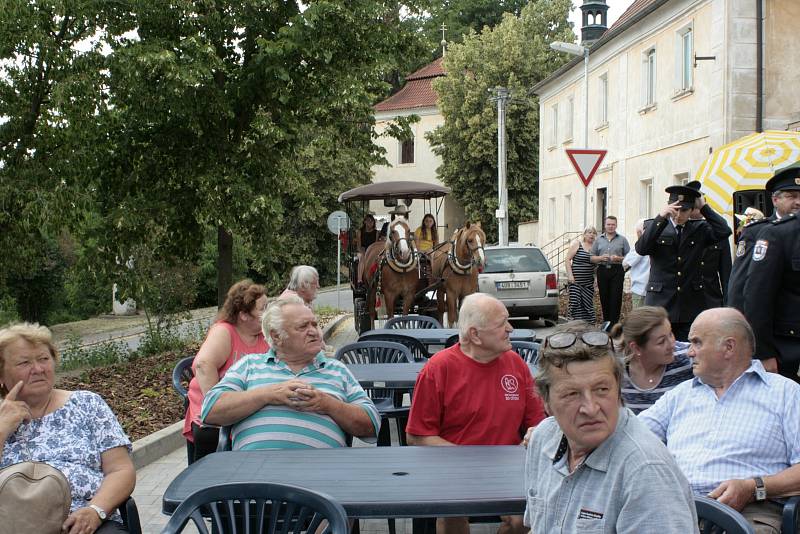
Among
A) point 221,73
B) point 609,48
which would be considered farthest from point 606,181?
point 221,73

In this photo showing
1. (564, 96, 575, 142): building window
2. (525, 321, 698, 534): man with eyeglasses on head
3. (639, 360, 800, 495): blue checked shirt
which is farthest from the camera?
(564, 96, 575, 142): building window

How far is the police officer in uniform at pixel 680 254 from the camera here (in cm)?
813

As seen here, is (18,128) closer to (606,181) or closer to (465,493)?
(465,493)

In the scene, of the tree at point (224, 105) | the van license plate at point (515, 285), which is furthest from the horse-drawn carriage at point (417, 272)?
the van license plate at point (515, 285)

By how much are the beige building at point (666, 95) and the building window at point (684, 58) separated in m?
0.03

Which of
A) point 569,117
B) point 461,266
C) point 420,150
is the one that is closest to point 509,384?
point 461,266

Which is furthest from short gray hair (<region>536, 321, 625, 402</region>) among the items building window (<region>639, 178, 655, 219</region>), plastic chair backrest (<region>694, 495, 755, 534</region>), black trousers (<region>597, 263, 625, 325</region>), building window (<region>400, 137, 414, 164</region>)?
building window (<region>400, 137, 414, 164</region>)

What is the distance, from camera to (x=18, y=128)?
11.6 m

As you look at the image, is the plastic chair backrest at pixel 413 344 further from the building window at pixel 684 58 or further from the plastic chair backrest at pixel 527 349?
the building window at pixel 684 58

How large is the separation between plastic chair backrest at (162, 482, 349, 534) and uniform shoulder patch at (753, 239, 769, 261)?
12.6ft

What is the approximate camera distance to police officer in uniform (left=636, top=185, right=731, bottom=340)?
8.13 m

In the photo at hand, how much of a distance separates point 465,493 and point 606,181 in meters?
27.6

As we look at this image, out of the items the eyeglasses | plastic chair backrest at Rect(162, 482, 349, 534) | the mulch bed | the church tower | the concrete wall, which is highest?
the church tower

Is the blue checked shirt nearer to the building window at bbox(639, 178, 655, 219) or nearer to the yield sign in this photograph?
the yield sign
